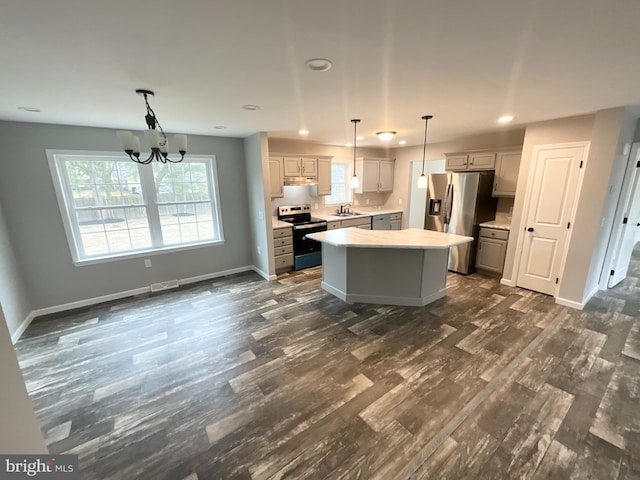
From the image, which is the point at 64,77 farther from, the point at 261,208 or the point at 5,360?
the point at 261,208

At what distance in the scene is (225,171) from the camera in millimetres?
4590

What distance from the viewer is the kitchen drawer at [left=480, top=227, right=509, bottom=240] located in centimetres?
420

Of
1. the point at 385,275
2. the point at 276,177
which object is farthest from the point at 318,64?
the point at 276,177

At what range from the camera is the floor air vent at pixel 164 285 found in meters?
4.23

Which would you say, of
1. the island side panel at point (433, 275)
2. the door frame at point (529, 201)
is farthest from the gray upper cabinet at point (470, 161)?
the island side panel at point (433, 275)

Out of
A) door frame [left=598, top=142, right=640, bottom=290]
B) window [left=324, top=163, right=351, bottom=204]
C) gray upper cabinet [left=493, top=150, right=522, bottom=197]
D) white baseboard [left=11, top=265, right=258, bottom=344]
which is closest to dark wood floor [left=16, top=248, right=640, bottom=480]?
white baseboard [left=11, top=265, right=258, bottom=344]

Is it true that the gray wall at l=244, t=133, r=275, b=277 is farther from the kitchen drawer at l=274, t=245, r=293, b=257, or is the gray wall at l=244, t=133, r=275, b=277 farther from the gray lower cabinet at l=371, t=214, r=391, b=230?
the gray lower cabinet at l=371, t=214, r=391, b=230

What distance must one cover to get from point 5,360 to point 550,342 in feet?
13.2

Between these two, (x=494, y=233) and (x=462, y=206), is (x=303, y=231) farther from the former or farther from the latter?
(x=494, y=233)

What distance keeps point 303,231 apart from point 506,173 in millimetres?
3567

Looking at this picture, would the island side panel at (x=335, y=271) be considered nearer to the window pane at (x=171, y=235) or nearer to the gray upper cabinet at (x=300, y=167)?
the gray upper cabinet at (x=300, y=167)

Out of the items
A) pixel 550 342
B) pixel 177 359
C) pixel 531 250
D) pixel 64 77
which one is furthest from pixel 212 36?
pixel 531 250

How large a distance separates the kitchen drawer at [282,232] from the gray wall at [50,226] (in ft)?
4.65

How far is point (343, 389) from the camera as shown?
218 centimetres
